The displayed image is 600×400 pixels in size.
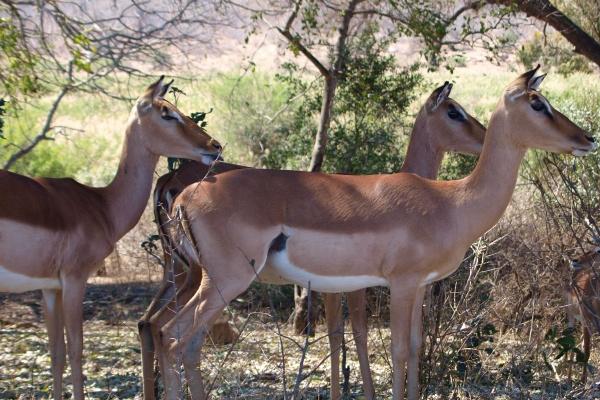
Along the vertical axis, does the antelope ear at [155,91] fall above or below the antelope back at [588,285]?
above

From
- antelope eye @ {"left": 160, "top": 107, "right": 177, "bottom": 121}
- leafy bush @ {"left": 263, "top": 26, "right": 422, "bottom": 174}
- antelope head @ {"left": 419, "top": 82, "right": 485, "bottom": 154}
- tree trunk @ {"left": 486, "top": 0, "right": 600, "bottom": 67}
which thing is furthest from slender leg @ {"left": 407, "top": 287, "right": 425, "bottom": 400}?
leafy bush @ {"left": 263, "top": 26, "right": 422, "bottom": 174}

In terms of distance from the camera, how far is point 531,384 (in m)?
6.76

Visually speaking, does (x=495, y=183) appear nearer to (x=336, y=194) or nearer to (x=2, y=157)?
(x=336, y=194)

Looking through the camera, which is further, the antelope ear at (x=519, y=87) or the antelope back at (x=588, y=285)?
the antelope back at (x=588, y=285)

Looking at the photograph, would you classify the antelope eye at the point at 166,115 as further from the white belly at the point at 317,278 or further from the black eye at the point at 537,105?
the black eye at the point at 537,105

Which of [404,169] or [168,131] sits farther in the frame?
[404,169]

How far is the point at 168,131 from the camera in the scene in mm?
6414

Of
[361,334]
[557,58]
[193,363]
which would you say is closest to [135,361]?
[193,363]

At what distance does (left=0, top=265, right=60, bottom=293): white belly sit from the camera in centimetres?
584

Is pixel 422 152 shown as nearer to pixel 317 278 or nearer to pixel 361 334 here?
pixel 361 334

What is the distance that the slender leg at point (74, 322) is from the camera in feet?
19.4

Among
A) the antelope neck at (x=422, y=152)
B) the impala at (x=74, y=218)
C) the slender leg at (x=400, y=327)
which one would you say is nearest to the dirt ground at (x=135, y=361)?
the slender leg at (x=400, y=327)

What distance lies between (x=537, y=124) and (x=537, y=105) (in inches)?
4.6

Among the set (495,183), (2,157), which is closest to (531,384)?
(495,183)
